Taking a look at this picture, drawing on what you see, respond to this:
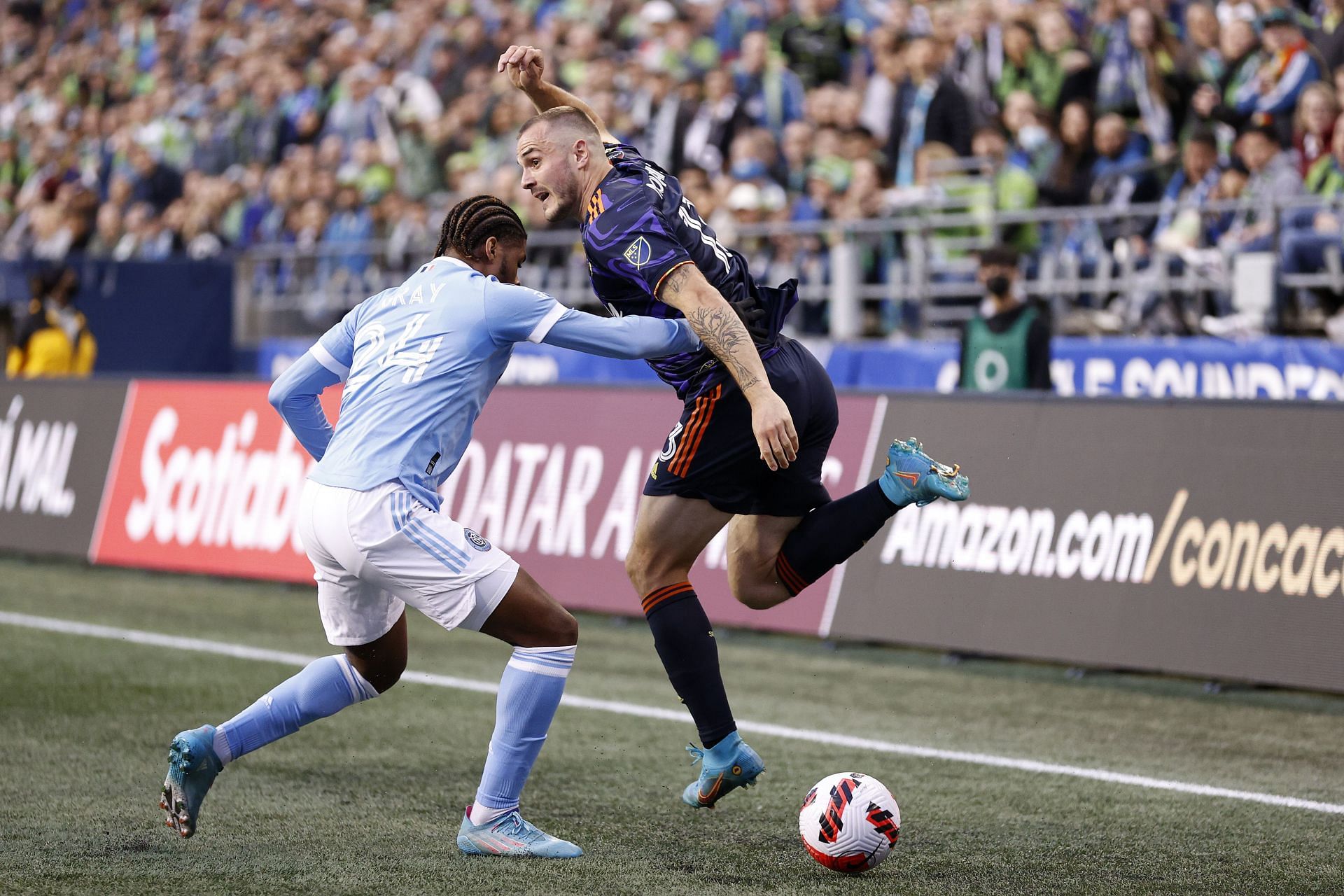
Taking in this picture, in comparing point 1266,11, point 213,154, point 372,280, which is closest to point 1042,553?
point 1266,11

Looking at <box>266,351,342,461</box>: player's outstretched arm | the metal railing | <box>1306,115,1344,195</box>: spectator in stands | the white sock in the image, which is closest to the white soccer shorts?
Result: <box>266,351,342,461</box>: player's outstretched arm

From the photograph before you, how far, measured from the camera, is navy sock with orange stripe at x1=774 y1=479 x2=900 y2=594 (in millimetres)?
5871

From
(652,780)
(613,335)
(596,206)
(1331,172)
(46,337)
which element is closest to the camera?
(613,335)

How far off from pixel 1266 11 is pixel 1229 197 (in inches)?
63.9

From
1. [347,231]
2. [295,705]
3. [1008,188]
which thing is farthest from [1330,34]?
[347,231]

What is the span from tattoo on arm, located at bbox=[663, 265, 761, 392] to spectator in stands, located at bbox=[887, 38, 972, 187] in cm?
991

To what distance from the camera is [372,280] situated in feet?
61.9

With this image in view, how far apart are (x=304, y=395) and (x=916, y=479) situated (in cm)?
200

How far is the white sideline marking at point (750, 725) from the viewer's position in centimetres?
630

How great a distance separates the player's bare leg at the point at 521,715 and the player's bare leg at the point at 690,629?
0.63 meters

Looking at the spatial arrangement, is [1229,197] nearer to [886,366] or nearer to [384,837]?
[886,366]

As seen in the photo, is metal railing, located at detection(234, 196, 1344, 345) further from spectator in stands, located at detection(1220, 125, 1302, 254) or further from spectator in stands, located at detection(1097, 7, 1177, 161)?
spectator in stands, located at detection(1097, 7, 1177, 161)

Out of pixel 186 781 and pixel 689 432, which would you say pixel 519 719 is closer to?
pixel 186 781

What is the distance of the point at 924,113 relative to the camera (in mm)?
14742
